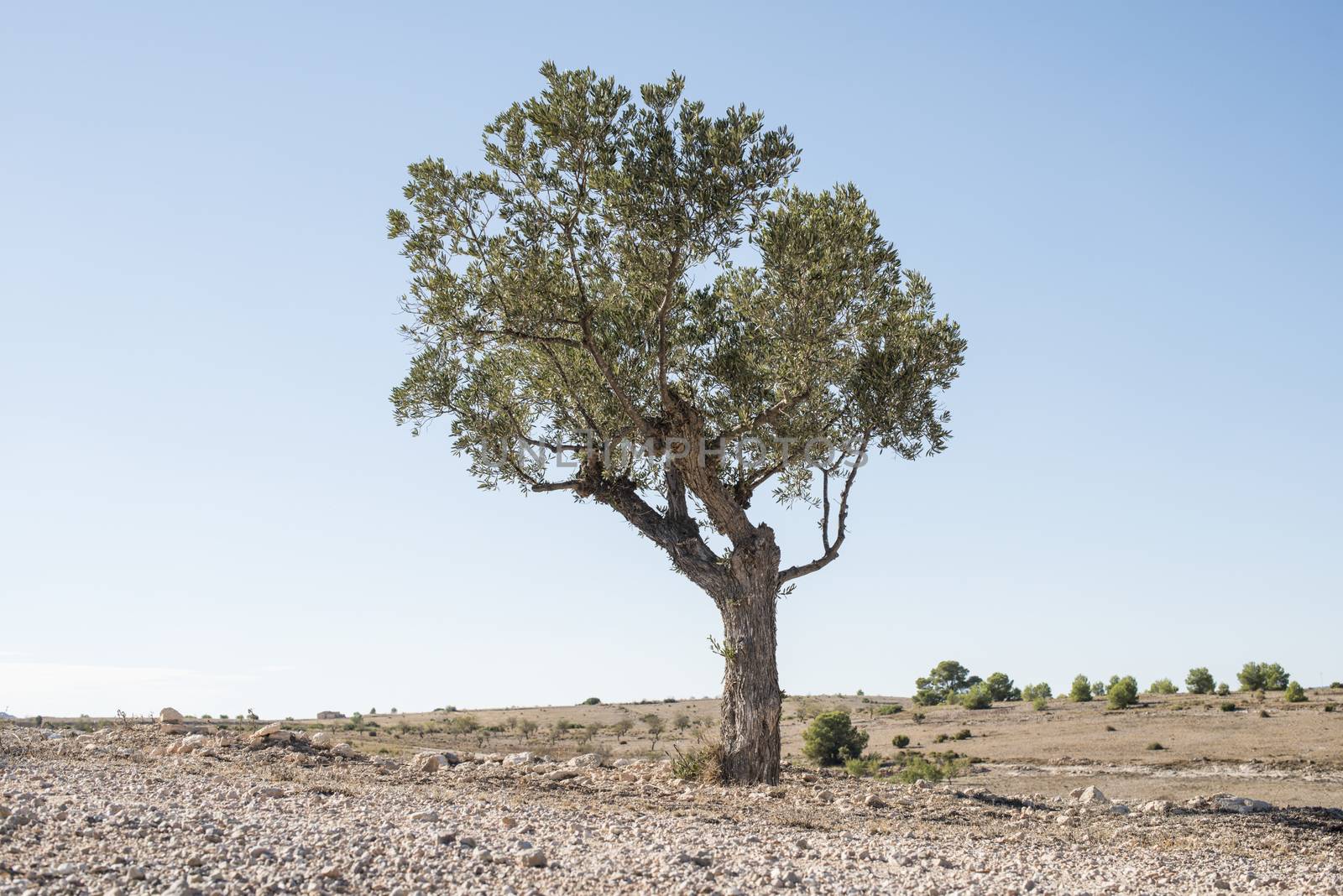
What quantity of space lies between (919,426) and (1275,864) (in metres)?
9.86

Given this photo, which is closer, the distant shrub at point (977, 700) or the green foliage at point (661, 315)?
the green foliage at point (661, 315)

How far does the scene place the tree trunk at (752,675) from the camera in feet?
57.1

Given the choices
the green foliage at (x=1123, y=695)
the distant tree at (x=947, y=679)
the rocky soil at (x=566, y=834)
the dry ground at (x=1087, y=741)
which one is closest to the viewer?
the rocky soil at (x=566, y=834)

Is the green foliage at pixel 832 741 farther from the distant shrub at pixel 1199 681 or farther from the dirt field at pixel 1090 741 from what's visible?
the distant shrub at pixel 1199 681

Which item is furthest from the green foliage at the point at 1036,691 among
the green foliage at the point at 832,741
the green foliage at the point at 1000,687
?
the green foliage at the point at 832,741

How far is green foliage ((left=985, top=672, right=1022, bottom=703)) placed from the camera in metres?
69.9

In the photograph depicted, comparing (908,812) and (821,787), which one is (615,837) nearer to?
(908,812)

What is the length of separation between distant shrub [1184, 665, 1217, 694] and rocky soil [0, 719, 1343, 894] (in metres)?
55.4

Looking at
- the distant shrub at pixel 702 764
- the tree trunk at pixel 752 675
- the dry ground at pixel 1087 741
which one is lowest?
the dry ground at pixel 1087 741

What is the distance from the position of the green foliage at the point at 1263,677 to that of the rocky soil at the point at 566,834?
54.9 m

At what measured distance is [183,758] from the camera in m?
17.2

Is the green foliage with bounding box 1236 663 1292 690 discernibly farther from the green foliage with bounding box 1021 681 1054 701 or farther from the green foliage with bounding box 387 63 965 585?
Result: the green foliage with bounding box 387 63 965 585

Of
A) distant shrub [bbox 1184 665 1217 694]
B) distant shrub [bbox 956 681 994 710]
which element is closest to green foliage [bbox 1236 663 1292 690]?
distant shrub [bbox 1184 665 1217 694]

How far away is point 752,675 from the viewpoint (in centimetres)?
1764
